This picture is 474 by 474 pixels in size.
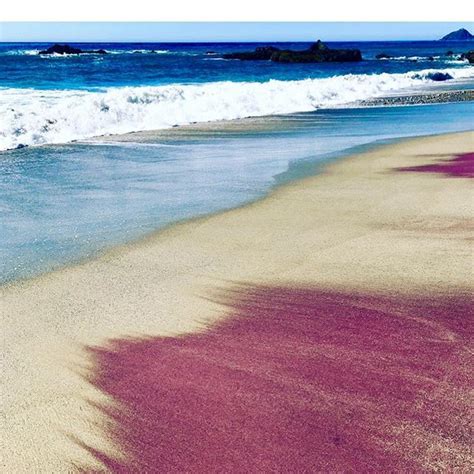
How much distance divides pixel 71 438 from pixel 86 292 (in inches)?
72.7

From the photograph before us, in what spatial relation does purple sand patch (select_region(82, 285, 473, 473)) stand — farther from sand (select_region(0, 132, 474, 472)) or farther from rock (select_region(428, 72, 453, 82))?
rock (select_region(428, 72, 453, 82))

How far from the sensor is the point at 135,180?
29.0 ft

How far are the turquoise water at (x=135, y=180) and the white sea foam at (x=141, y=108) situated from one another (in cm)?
155

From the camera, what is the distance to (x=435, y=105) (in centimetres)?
1959

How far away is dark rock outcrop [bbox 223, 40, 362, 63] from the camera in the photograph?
67.7 m

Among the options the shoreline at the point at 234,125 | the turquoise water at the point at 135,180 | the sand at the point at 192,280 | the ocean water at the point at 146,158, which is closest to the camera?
the sand at the point at 192,280

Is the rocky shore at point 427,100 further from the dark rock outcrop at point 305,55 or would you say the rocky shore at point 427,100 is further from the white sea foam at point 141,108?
the dark rock outcrop at point 305,55

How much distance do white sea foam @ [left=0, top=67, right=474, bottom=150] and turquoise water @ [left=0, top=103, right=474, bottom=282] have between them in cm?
155

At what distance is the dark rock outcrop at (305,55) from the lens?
222ft

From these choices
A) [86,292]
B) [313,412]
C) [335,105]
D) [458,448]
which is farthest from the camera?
[335,105]

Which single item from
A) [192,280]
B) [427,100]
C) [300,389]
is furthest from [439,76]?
[300,389]

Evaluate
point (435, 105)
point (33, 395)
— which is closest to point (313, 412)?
point (33, 395)

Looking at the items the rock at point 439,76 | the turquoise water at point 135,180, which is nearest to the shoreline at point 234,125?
the turquoise water at point 135,180

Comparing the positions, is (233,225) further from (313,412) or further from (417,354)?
(313,412)
